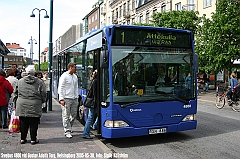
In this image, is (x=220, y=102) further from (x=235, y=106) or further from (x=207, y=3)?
(x=207, y=3)

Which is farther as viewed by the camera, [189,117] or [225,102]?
[225,102]

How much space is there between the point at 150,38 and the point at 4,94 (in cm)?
438

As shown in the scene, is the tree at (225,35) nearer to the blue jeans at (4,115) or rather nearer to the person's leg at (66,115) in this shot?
the person's leg at (66,115)

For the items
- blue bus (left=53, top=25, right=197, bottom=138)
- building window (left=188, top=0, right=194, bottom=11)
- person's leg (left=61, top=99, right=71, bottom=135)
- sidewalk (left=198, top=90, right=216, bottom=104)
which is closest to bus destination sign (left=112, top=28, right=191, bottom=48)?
blue bus (left=53, top=25, right=197, bottom=138)

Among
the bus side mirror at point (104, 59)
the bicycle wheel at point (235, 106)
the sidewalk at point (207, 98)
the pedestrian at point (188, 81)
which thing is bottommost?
the sidewalk at point (207, 98)

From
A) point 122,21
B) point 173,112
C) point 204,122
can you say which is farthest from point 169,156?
point 122,21

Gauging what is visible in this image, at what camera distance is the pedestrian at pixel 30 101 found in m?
6.52

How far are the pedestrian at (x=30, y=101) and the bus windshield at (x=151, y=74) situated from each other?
169 cm

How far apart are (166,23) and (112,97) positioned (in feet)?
69.3

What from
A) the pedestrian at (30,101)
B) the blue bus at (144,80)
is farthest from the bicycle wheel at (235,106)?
the pedestrian at (30,101)

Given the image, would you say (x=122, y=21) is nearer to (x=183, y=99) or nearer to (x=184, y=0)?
(x=184, y=0)

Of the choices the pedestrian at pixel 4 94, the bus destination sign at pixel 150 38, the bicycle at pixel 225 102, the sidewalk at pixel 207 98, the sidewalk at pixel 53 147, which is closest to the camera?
the sidewalk at pixel 53 147

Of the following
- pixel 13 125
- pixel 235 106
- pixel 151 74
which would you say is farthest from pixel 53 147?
pixel 235 106

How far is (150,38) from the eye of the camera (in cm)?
721
